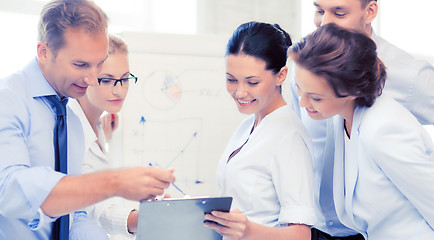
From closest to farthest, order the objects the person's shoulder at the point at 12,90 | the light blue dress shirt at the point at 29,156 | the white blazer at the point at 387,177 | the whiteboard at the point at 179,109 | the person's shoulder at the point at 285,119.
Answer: the light blue dress shirt at the point at 29,156
the person's shoulder at the point at 12,90
the white blazer at the point at 387,177
the person's shoulder at the point at 285,119
the whiteboard at the point at 179,109

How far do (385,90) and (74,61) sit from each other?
3.77ft

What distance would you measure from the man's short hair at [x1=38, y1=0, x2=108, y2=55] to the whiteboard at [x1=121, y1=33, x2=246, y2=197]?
889 mm

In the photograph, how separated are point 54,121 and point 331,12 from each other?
1031mm

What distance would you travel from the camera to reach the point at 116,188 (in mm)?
1110

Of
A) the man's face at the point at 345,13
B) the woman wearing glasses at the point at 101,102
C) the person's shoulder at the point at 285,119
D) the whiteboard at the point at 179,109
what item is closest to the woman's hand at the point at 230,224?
the person's shoulder at the point at 285,119

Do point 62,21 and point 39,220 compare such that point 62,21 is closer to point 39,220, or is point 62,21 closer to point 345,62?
point 39,220

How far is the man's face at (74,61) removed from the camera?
1273 mm

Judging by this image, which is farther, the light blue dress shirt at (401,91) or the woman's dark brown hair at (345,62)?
the light blue dress shirt at (401,91)

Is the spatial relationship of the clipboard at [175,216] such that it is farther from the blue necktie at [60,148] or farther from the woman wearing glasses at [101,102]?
the woman wearing glasses at [101,102]

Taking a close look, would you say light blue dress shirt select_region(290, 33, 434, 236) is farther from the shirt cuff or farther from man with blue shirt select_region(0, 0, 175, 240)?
the shirt cuff

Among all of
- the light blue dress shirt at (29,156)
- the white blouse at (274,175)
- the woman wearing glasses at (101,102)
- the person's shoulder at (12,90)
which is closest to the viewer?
the light blue dress shirt at (29,156)

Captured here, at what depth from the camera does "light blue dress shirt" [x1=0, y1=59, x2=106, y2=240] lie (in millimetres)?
1086

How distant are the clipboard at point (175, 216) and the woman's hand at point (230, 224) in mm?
16

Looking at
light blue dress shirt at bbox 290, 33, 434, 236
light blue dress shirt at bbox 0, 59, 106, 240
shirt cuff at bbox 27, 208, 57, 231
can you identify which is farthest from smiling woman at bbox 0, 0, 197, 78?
shirt cuff at bbox 27, 208, 57, 231
